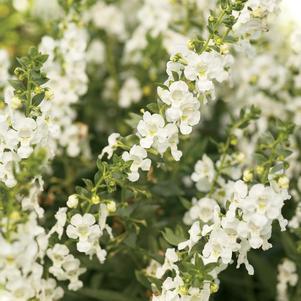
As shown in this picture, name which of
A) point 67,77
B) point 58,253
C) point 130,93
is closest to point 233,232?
point 58,253

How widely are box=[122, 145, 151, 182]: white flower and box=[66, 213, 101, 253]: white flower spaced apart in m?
0.13

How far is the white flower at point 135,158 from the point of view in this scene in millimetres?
1424

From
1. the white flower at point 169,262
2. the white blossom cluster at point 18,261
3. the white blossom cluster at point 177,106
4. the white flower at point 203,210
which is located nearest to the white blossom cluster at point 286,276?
the white flower at point 203,210

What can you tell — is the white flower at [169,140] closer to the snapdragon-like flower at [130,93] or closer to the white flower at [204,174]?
the white flower at [204,174]

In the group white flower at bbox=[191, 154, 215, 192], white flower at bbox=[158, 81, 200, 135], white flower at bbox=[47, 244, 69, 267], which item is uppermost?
white flower at bbox=[191, 154, 215, 192]

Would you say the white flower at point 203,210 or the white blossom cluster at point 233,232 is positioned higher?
the white flower at point 203,210

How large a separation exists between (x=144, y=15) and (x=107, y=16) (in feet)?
0.64

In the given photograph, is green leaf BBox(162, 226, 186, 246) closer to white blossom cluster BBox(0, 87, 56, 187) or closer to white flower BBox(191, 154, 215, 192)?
white flower BBox(191, 154, 215, 192)

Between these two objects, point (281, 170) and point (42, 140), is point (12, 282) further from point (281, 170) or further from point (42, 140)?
point (281, 170)

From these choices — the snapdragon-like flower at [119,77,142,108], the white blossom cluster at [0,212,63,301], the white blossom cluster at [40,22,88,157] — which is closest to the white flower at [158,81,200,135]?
the white blossom cluster at [0,212,63,301]

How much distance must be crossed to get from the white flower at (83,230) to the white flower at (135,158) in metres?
0.13

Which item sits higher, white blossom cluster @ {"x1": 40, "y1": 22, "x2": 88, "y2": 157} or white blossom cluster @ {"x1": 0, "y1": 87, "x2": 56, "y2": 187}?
white blossom cluster @ {"x1": 40, "y1": 22, "x2": 88, "y2": 157}

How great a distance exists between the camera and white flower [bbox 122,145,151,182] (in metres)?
1.42

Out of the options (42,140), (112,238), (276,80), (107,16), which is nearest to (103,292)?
(112,238)
